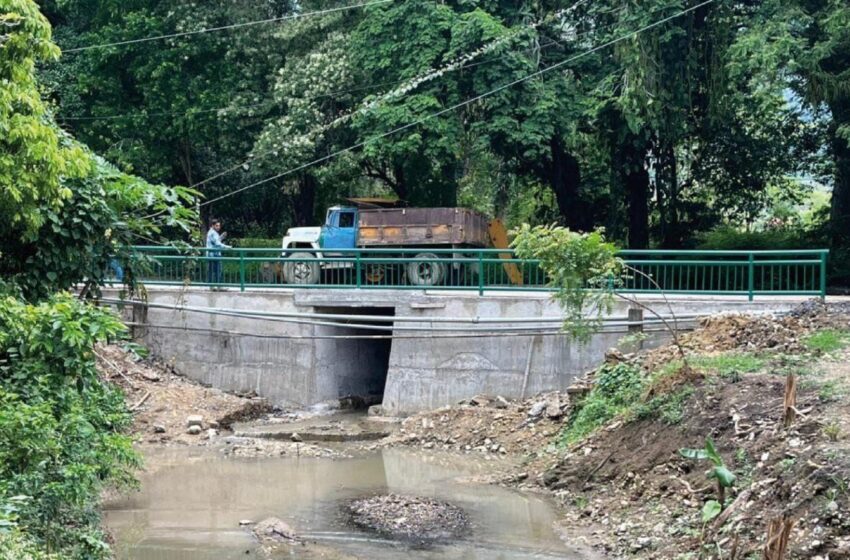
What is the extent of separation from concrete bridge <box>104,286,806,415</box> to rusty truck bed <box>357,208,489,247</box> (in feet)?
8.99

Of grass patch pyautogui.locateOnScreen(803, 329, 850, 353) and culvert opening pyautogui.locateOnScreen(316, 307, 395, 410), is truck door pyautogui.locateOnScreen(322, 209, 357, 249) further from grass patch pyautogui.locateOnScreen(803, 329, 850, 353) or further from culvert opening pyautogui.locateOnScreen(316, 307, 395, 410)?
grass patch pyautogui.locateOnScreen(803, 329, 850, 353)

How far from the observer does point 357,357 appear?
2200 cm

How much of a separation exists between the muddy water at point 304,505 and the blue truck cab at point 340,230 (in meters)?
8.60

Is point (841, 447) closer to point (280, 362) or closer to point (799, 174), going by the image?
point (280, 362)

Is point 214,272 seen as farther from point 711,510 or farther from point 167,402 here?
point 711,510

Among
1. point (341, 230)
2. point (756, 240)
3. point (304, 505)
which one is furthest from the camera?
point (756, 240)

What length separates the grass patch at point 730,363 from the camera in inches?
517

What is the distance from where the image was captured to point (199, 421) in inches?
719

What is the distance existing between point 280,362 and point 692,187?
14542 millimetres

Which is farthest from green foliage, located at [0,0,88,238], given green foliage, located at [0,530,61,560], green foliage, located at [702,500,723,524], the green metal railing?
the green metal railing

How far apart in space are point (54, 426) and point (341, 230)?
52.7 feet

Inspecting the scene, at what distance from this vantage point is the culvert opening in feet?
67.8

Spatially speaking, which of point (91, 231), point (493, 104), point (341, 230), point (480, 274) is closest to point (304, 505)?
point (91, 231)

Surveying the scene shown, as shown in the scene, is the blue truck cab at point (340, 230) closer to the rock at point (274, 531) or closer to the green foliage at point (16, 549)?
the rock at point (274, 531)
